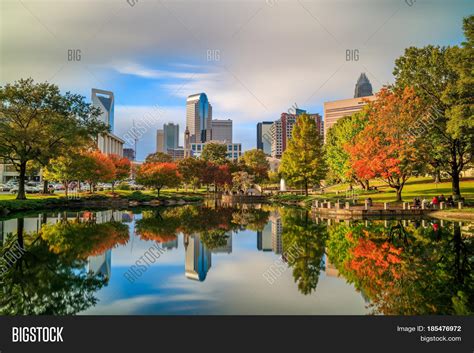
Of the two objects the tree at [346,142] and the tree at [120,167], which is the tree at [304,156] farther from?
the tree at [120,167]

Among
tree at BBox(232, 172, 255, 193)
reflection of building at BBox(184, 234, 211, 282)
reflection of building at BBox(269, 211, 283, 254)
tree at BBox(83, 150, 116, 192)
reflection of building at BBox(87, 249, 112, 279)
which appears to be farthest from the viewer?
tree at BBox(232, 172, 255, 193)

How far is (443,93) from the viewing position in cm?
3409

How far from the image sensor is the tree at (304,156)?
56.4 metres

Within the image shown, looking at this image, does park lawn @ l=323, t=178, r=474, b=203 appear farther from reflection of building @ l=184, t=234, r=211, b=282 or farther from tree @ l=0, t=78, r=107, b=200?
tree @ l=0, t=78, r=107, b=200

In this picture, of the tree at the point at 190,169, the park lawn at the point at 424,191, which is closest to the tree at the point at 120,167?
the tree at the point at 190,169

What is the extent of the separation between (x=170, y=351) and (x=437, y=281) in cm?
831

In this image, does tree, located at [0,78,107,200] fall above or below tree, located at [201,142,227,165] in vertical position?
below

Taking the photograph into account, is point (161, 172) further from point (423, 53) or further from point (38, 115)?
point (423, 53)

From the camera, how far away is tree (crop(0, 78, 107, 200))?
4025 cm

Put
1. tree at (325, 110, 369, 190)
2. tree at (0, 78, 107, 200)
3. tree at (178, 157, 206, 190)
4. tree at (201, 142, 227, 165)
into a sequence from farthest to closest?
tree at (201, 142, 227, 165), tree at (178, 157, 206, 190), tree at (325, 110, 369, 190), tree at (0, 78, 107, 200)

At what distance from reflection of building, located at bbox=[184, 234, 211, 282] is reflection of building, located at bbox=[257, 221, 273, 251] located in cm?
306

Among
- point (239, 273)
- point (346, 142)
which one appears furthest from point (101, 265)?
point (346, 142)

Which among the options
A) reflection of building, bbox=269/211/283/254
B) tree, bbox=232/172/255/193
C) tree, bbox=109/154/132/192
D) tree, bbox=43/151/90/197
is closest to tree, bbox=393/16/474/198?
reflection of building, bbox=269/211/283/254

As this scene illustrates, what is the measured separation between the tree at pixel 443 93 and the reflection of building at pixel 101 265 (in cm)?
2885
